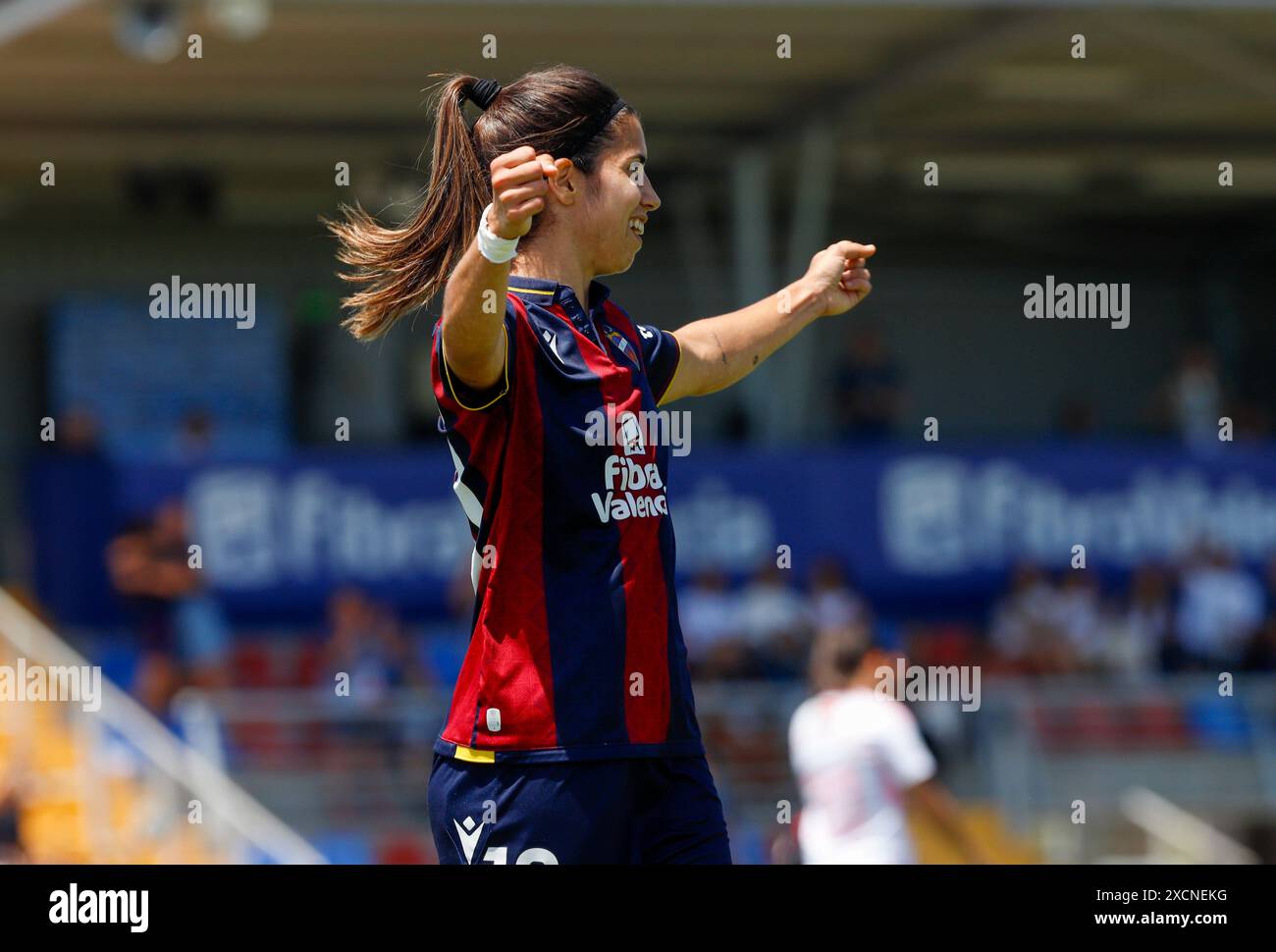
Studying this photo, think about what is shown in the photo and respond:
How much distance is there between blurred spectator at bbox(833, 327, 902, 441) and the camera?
616 inches

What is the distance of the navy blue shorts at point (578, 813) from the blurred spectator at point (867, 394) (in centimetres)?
1232

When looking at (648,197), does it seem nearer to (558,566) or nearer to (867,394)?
(558,566)

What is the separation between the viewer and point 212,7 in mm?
11781

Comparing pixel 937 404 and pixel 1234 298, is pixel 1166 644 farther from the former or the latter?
pixel 1234 298

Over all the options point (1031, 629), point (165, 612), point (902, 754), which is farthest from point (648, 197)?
point (1031, 629)

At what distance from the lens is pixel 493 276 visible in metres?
2.96

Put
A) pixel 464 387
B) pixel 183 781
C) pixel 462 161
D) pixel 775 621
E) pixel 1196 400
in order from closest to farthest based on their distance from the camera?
pixel 464 387 → pixel 462 161 → pixel 183 781 → pixel 775 621 → pixel 1196 400

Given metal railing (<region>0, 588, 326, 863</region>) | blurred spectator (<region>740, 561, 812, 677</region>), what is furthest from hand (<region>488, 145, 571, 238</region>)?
blurred spectator (<region>740, 561, 812, 677</region>)

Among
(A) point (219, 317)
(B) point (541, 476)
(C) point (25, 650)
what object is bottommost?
(C) point (25, 650)

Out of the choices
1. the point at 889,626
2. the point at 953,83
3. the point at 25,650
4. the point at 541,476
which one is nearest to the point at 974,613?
the point at 889,626

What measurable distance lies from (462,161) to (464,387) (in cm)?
47

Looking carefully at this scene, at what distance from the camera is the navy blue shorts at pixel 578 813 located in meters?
3.16

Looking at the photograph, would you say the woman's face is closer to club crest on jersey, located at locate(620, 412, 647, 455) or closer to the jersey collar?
the jersey collar

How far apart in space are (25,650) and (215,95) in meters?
4.72
